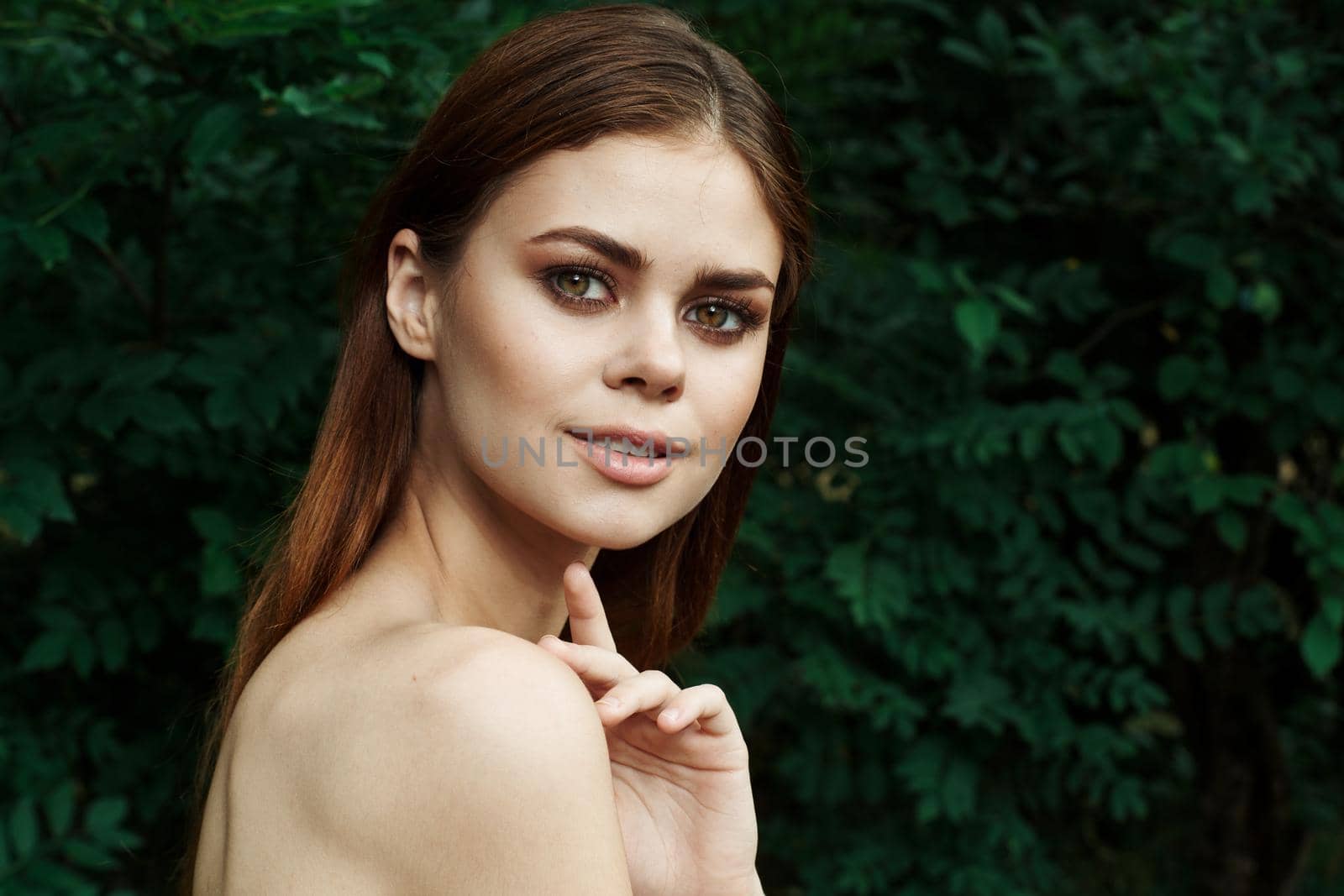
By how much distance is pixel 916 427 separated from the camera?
3.38m

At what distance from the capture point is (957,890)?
3.34 m

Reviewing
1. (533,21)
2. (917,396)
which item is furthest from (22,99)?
(917,396)

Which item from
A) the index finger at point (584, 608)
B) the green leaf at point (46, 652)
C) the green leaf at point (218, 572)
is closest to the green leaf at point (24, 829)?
the green leaf at point (46, 652)

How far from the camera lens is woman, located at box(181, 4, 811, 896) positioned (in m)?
1.30

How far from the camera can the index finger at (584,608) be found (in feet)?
5.36

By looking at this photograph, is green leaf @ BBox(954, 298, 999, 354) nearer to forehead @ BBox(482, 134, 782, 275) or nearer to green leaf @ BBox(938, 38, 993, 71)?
green leaf @ BBox(938, 38, 993, 71)

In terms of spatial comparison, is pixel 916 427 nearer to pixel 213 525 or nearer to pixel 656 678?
pixel 213 525

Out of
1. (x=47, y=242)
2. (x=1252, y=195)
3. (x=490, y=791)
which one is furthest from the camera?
(x=1252, y=195)

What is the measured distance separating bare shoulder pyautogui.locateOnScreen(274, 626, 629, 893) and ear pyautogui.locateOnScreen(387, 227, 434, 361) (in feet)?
1.79

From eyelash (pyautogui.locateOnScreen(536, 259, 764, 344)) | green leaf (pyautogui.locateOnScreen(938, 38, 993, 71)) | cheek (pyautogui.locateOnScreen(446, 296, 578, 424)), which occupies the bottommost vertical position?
cheek (pyautogui.locateOnScreen(446, 296, 578, 424))

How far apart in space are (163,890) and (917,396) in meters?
2.37

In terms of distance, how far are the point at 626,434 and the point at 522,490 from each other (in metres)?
0.16

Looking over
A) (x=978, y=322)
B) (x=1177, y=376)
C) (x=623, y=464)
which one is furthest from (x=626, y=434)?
(x=1177, y=376)

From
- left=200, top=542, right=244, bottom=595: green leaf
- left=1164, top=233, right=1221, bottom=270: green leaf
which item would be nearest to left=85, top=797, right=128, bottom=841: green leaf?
left=200, top=542, right=244, bottom=595: green leaf
